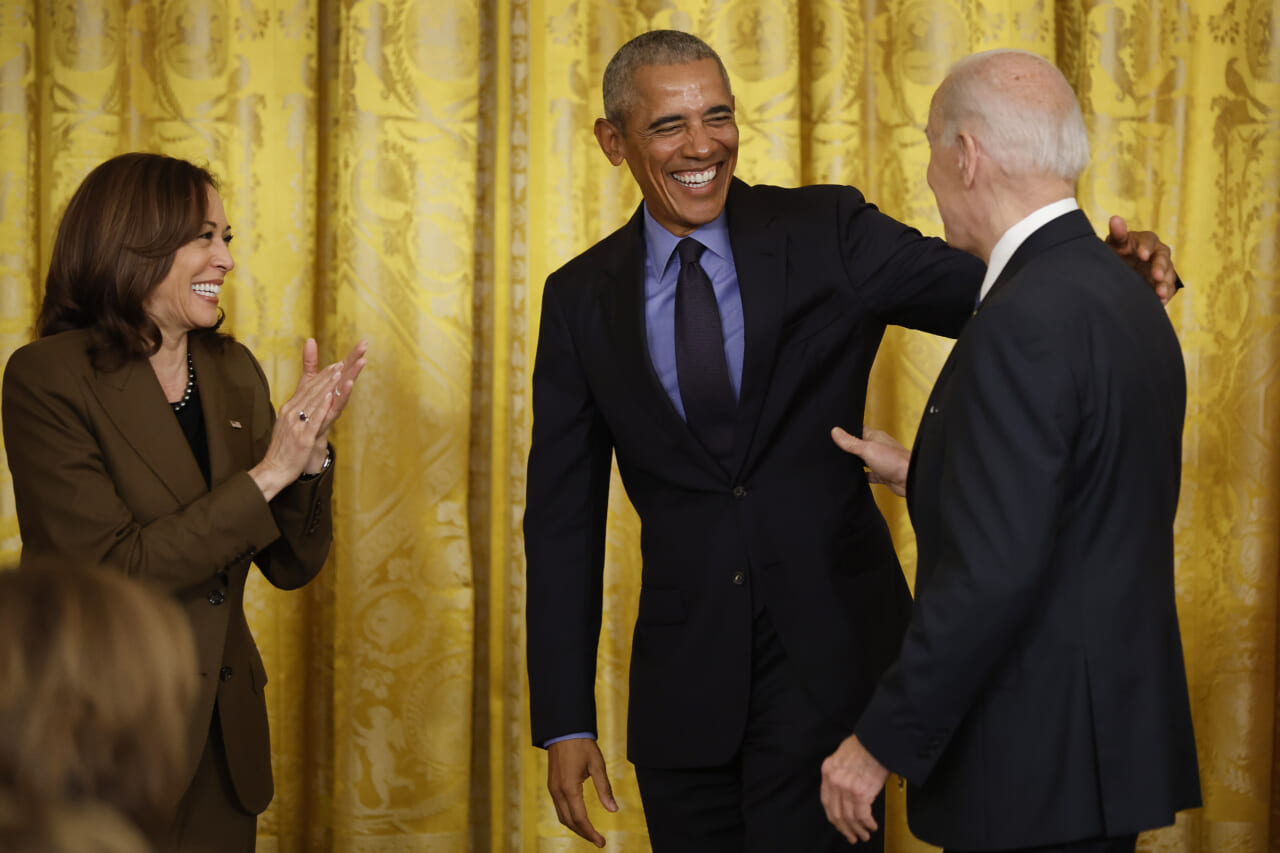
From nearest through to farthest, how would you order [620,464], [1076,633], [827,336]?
[1076,633]
[827,336]
[620,464]

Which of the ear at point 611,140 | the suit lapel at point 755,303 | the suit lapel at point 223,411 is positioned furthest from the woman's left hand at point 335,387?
the suit lapel at point 755,303

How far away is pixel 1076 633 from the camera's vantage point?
1.54 m

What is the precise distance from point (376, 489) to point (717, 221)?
136 cm

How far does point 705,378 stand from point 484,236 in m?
1.39

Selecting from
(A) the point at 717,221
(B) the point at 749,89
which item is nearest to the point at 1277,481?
(B) the point at 749,89

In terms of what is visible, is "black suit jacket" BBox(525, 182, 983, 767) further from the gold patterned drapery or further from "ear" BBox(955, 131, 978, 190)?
the gold patterned drapery

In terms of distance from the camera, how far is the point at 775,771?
1995 mm

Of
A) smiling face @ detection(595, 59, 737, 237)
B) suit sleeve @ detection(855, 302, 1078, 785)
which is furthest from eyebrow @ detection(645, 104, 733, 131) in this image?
suit sleeve @ detection(855, 302, 1078, 785)

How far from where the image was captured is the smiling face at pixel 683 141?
84.2 inches

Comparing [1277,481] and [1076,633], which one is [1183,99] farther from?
[1076,633]

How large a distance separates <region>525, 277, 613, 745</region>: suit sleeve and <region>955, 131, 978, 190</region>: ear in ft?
2.50

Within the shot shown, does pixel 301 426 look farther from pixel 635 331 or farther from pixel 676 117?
pixel 676 117

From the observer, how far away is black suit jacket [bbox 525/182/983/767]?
6.59ft

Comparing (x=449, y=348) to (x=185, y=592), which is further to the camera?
(x=449, y=348)
